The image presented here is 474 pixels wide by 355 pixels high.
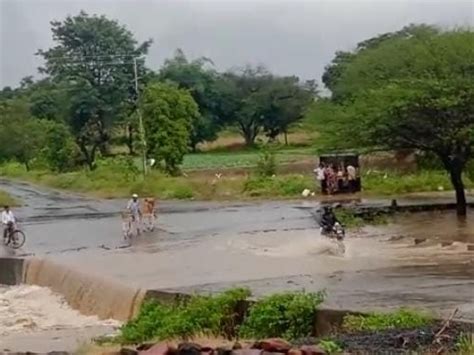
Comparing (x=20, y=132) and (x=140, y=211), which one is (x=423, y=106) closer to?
(x=140, y=211)

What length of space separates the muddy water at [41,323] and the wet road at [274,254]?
1.32 metres

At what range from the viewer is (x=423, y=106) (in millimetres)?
37094

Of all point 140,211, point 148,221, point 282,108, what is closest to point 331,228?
point 140,211

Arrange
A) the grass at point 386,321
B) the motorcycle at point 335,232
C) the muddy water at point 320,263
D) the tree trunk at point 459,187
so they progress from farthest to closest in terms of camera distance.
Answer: the tree trunk at point 459,187, the motorcycle at point 335,232, the muddy water at point 320,263, the grass at point 386,321

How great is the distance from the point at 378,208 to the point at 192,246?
10.9 metres

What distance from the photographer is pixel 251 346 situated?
11367 millimetres

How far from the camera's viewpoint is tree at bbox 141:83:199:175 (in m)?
62.6

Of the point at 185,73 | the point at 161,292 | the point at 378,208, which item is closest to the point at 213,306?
the point at 161,292

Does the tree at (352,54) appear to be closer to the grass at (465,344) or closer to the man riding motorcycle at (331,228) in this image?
the man riding motorcycle at (331,228)

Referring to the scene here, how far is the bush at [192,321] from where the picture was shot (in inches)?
639

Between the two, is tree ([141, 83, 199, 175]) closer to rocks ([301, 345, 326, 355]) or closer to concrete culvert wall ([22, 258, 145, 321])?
concrete culvert wall ([22, 258, 145, 321])

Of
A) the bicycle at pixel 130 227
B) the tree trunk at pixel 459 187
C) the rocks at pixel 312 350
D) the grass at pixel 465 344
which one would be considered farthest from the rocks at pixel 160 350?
the tree trunk at pixel 459 187

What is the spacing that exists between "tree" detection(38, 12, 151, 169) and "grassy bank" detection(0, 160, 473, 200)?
1089cm

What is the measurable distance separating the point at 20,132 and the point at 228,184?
3948cm
